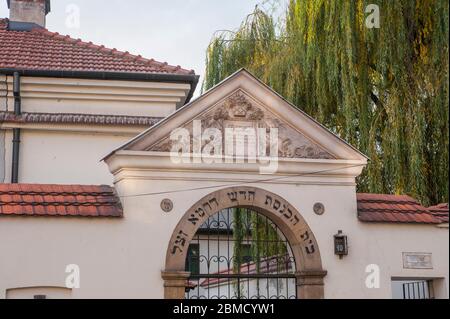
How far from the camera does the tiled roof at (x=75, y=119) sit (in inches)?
549

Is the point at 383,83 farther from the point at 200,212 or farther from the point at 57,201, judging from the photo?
the point at 57,201

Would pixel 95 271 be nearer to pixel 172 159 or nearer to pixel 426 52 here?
pixel 172 159

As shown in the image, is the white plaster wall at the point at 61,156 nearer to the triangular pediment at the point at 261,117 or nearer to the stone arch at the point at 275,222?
the triangular pediment at the point at 261,117

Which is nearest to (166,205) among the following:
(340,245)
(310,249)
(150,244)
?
(150,244)

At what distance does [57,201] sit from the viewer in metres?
10.4

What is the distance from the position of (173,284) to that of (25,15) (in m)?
9.35

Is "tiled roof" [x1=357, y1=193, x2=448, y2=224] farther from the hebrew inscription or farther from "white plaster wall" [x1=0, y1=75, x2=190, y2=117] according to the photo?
"white plaster wall" [x1=0, y1=75, x2=190, y2=117]

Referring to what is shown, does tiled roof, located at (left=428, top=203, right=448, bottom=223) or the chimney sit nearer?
tiled roof, located at (left=428, top=203, right=448, bottom=223)

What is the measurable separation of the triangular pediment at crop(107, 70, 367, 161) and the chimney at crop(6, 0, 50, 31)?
25.5 ft

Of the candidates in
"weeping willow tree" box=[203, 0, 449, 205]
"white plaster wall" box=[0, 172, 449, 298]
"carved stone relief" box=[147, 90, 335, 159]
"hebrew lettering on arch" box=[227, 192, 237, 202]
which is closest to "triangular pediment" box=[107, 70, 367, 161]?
"carved stone relief" box=[147, 90, 335, 159]

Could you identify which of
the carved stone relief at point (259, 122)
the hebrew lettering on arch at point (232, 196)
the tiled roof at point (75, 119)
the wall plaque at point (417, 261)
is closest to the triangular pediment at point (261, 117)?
the carved stone relief at point (259, 122)

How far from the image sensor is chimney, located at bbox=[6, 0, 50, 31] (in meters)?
17.2
